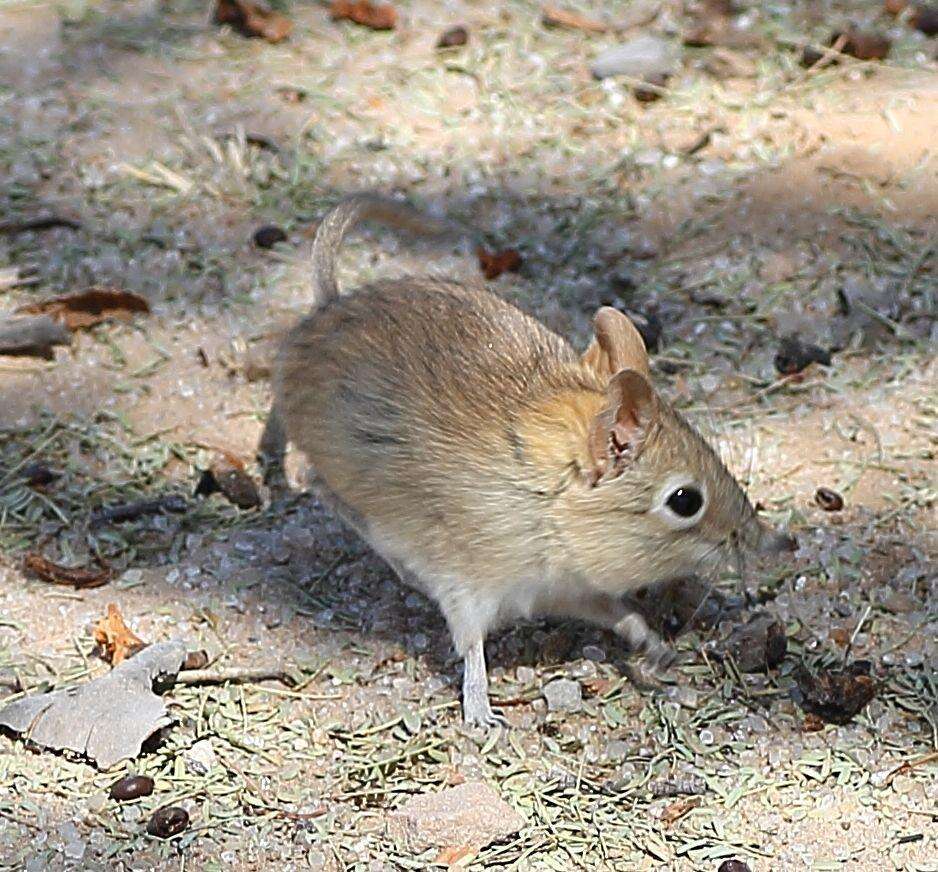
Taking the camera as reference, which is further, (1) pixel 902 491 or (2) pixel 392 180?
(2) pixel 392 180

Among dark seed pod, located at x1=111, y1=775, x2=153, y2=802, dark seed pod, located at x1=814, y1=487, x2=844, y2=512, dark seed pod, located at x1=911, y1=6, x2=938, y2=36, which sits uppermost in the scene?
dark seed pod, located at x1=911, y1=6, x2=938, y2=36

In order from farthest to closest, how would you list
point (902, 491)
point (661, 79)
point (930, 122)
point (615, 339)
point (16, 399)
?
point (661, 79) < point (930, 122) < point (16, 399) < point (902, 491) < point (615, 339)

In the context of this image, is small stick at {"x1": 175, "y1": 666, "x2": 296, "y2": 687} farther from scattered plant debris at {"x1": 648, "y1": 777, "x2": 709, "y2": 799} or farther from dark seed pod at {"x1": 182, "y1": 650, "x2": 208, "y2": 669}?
scattered plant debris at {"x1": 648, "y1": 777, "x2": 709, "y2": 799}

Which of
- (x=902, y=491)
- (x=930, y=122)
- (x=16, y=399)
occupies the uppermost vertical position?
(x=930, y=122)

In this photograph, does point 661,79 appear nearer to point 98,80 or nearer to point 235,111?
point 235,111

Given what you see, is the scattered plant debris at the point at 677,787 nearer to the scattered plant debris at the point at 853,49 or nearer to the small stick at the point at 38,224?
the small stick at the point at 38,224

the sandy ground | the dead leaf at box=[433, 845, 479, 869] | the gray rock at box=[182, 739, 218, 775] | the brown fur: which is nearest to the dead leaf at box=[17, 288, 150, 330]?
the sandy ground

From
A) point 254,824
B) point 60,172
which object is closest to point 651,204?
point 60,172

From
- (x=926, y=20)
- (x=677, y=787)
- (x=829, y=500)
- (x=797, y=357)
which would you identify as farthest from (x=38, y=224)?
(x=926, y=20)
